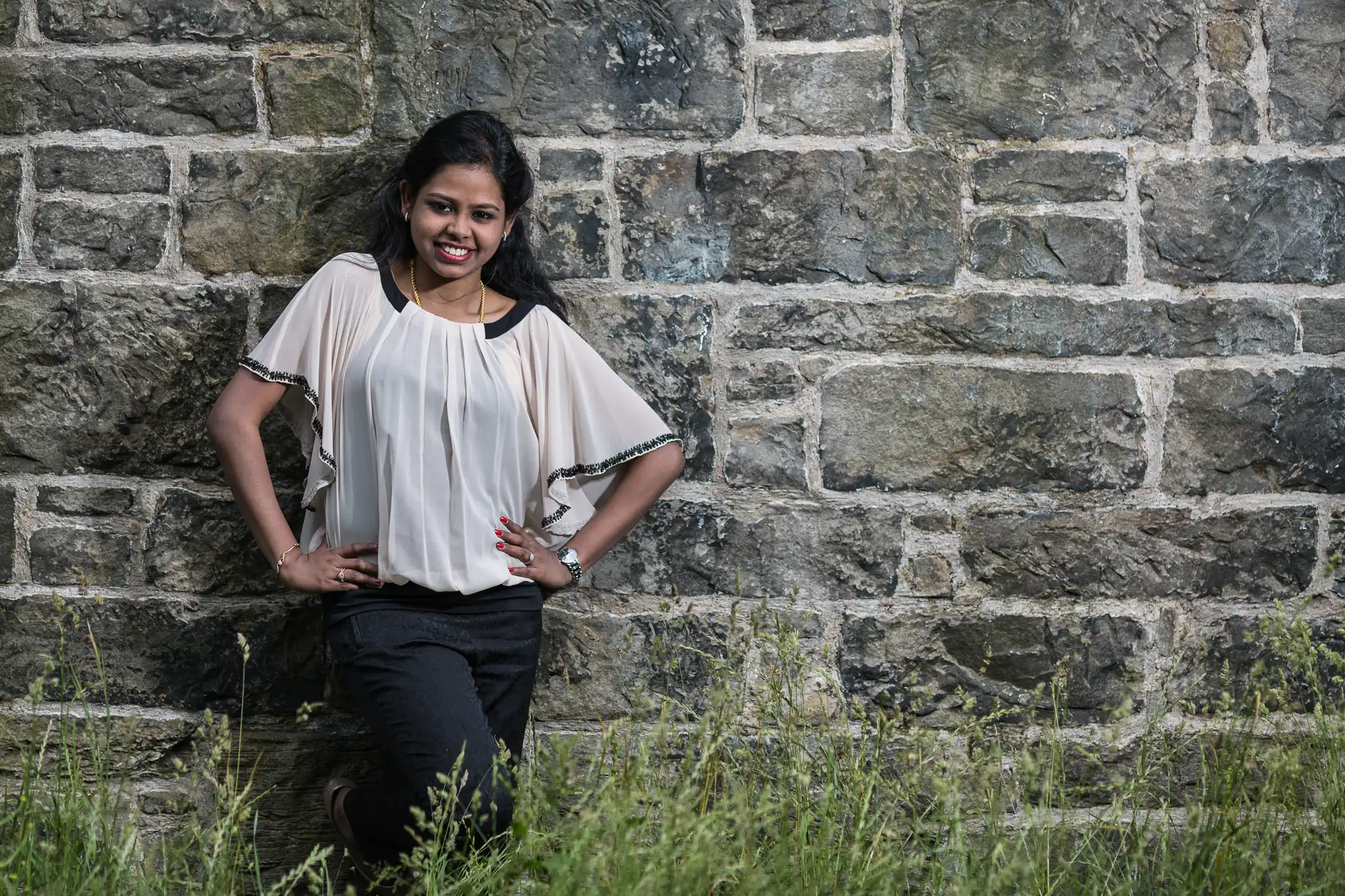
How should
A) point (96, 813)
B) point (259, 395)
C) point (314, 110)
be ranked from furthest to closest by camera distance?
1. point (314, 110)
2. point (259, 395)
3. point (96, 813)

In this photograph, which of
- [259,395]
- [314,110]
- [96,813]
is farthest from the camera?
[314,110]

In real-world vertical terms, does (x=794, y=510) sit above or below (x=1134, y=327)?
below

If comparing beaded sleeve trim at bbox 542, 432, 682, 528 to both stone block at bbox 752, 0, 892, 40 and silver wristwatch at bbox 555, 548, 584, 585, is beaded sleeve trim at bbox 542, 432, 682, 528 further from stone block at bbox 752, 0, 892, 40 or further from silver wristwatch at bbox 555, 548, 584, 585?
stone block at bbox 752, 0, 892, 40

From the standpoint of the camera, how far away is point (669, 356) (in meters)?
3.15

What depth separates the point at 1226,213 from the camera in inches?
125

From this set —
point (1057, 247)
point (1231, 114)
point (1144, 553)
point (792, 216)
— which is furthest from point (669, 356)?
point (1231, 114)

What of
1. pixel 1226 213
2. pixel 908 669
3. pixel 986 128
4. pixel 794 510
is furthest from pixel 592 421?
pixel 1226 213

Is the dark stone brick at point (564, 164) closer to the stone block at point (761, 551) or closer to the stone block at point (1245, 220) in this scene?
the stone block at point (761, 551)

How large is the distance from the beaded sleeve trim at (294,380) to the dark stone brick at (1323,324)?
8.18 feet

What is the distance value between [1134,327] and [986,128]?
2.12 ft

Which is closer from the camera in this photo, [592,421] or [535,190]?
[592,421]

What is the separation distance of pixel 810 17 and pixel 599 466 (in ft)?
4.25

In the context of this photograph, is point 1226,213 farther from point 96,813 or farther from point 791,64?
point 96,813

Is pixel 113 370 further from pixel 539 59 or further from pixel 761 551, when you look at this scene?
pixel 761 551
